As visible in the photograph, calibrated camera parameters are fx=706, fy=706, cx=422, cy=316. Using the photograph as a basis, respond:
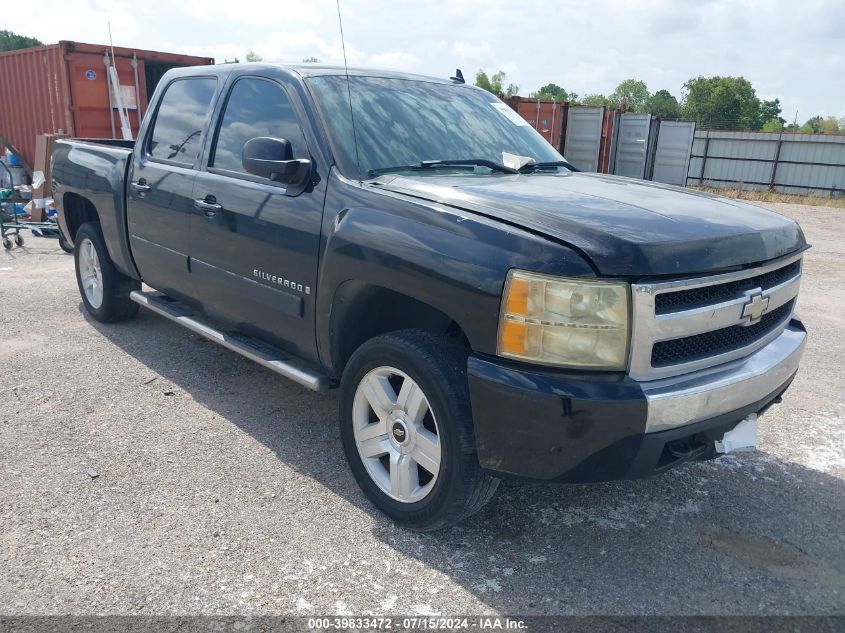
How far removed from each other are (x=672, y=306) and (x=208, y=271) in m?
2.65

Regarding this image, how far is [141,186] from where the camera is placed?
4656mm

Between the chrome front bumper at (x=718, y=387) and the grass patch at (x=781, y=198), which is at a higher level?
the chrome front bumper at (x=718, y=387)

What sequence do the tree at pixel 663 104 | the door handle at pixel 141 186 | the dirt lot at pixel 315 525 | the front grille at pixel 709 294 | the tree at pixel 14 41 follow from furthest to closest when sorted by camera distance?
the tree at pixel 663 104
the tree at pixel 14 41
the door handle at pixel 141 186
the dirt lot at pixel 315 525
the front grille at pixel 709 294

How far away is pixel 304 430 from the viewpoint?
13.0 feet

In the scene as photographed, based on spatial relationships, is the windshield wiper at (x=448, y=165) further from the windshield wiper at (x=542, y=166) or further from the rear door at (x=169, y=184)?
the rear door at (x=169, y=184)

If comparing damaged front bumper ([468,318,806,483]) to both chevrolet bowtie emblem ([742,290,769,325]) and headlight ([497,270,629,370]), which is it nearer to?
headlight ([497,270,629,370])

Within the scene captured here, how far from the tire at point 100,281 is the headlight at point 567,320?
3.95 m

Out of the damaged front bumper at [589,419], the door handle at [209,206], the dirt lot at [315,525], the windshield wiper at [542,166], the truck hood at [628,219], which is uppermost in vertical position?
the windshield wiper at [542,166]

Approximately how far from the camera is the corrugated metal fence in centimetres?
2283

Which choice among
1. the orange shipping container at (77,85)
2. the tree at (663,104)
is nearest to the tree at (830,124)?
the tree at (663,104)

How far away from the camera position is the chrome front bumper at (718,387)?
7.90 ft

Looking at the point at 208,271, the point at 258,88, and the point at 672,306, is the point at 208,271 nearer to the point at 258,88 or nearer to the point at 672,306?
the point at 258,88

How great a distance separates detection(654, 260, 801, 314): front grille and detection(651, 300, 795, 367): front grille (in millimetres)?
99

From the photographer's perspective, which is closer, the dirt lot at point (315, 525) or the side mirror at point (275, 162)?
the dirt lot at point (315, 525)
